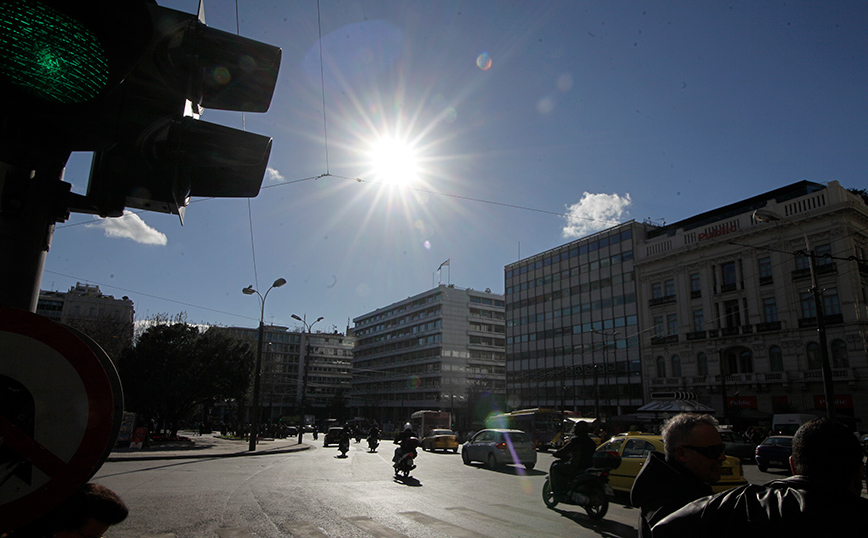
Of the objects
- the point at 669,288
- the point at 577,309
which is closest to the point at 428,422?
the point at 577,309

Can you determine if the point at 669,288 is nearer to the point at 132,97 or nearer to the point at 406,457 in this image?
the point at 406,457

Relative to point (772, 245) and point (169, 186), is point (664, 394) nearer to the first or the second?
point (772, 245)

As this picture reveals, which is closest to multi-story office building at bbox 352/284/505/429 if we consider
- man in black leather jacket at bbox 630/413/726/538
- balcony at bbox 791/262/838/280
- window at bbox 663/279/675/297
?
window at bbox 663/279/675/297

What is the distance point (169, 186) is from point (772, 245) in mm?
44984

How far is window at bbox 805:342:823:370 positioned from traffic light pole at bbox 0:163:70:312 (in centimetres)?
4364

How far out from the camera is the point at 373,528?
24.3 feet

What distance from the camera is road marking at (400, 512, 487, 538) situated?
7.13 m

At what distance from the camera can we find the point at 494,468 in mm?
18312

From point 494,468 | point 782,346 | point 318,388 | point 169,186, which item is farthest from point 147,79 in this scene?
point 318,388

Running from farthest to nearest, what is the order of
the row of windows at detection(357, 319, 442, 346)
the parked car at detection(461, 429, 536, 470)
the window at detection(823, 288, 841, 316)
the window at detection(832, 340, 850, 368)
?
the row of windows at detection(357, 319, 442, 346) → the window at detection(823, 288, 841, 316) → the window at detection(832, 340, 850, 368) → the parked car at detection(461, 429, 536, 470)

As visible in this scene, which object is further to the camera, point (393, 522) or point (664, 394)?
point (664, 394)

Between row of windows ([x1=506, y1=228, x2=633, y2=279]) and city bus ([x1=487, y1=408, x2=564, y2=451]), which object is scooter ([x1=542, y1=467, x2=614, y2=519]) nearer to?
city bus ([x1=487, y1=408, x2=564, y2=451])

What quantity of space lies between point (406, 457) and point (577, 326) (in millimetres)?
46415

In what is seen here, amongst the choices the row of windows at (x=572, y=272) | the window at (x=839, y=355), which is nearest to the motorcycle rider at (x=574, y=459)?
the window at (x=839, y=355)
